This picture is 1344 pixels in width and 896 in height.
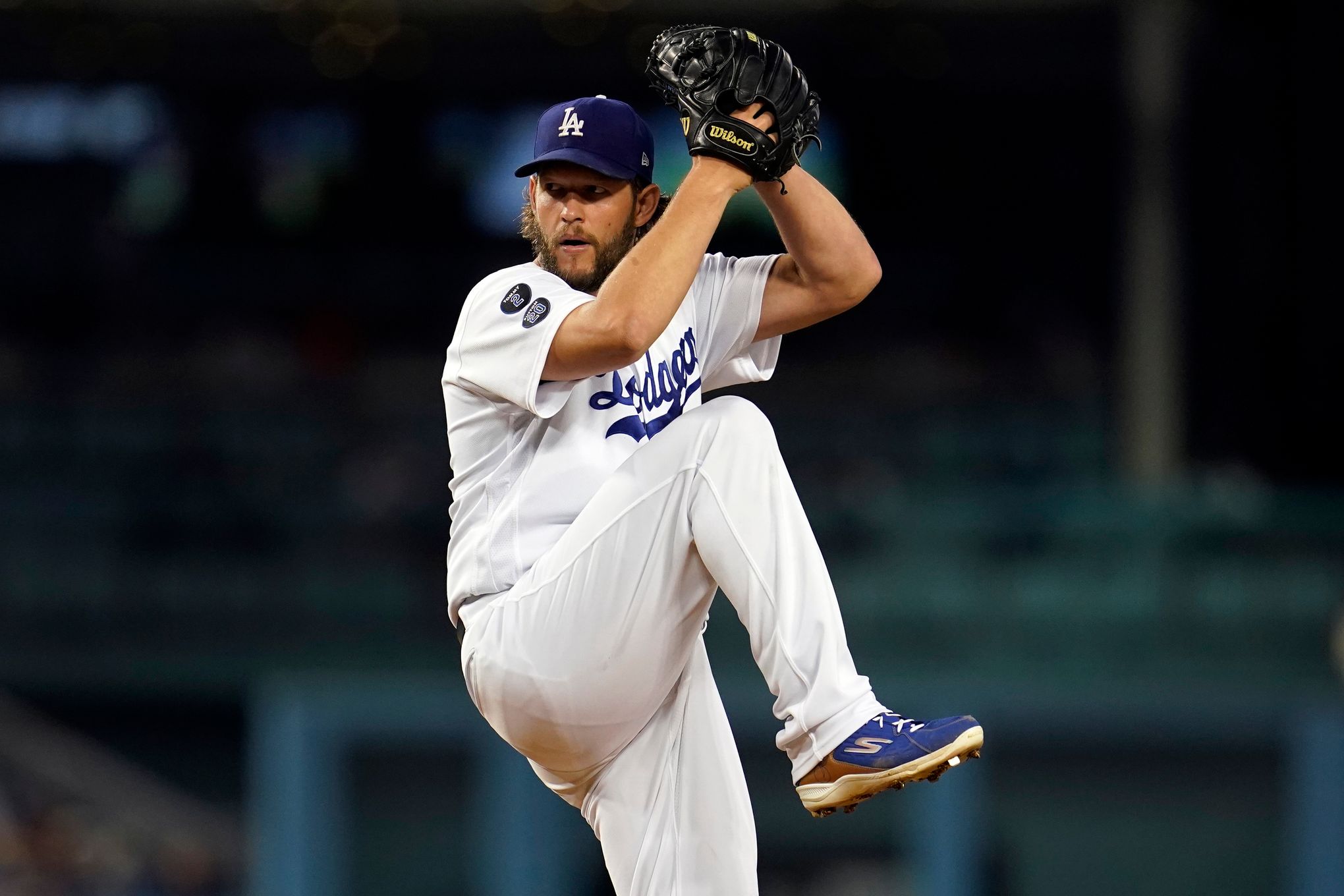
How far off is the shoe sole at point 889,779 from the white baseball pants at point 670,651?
0.05 metres

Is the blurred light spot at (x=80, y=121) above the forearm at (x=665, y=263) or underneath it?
above

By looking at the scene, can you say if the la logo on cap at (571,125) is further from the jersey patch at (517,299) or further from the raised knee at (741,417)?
the raised knee at (741,417)

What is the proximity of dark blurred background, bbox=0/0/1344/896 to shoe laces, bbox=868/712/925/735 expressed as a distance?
4.22 meters

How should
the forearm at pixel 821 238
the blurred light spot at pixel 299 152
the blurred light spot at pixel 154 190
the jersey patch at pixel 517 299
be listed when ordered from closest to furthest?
the jersey patch at pixel 517 299 → the forearm at pixel 821 238 → the blurred light spot at pixel 154 190 → the blurred light spot at pixel 299 152

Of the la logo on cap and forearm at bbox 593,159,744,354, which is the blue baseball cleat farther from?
the la logo on cap

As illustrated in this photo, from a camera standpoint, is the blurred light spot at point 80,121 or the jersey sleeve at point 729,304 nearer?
the jersey sleeve at point 729,304

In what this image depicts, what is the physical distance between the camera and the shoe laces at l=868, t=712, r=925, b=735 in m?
2.23

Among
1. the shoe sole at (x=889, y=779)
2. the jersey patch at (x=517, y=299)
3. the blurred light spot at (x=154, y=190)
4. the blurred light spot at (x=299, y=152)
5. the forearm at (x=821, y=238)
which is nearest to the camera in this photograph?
the shoe sole at (x=889, y=779)

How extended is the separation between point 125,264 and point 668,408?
10831 mm

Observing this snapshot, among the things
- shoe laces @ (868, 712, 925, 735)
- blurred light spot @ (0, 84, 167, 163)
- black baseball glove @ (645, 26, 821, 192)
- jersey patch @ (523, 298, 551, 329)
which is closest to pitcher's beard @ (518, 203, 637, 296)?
jersey patch @ (523, 298, 551, 329)

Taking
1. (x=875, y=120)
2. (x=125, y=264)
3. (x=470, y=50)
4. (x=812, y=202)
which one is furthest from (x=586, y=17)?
(x=812, y=202)

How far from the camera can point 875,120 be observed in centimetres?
1311

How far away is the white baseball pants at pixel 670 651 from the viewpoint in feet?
7.54

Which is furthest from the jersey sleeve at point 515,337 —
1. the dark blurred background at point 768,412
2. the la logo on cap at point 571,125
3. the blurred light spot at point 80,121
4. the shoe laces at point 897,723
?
the blurred light spot at point 80,121
